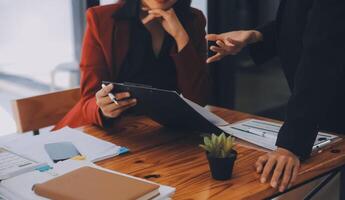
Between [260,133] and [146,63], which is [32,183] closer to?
[260,133]

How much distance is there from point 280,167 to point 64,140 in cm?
65

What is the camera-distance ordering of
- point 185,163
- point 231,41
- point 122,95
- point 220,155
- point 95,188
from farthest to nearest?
point 231,41 → point 122,95 → point 185,163 → point 220,155 → point 95,188

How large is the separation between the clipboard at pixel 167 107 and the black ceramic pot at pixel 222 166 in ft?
0.69

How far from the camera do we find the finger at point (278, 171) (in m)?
1.11

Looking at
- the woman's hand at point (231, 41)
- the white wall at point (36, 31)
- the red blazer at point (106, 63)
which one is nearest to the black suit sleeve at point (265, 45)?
the woman's hand at point (231, 41)

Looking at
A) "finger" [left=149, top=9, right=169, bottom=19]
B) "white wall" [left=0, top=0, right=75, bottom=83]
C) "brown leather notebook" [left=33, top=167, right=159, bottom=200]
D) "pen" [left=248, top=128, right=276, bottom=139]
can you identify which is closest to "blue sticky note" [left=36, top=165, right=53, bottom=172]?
"brown leather notebook" [left=33, top=167, right=159, bottom=200]

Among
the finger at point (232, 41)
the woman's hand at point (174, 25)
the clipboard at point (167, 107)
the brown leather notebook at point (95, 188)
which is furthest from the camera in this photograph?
the woman's hand at point (174, 25)

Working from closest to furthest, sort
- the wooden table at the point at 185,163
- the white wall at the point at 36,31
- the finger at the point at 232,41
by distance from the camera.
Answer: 1. the wooden table at the point at 185,163
2. the finger at the point at 232,41
3. the white wall at the point at 36,31

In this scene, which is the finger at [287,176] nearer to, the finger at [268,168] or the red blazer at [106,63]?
the finger at [268,168]

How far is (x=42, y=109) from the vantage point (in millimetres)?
1866

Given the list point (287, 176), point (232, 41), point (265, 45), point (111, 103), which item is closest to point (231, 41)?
point (232, 41)

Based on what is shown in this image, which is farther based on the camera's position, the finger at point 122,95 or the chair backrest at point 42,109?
the chair backrest at point 42,109

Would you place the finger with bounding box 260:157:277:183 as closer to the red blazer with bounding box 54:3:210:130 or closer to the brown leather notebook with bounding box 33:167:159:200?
the brown leather notebook with bounding box 33:167:159:200

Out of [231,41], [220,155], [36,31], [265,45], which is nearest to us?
[220,155]
